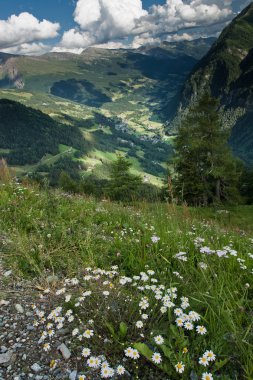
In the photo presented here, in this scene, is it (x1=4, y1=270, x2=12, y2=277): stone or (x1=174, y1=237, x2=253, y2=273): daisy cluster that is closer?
(x1=174, y1=237, x2=253, y2=273): daisy cluster

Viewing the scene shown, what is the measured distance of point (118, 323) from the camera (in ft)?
14.1

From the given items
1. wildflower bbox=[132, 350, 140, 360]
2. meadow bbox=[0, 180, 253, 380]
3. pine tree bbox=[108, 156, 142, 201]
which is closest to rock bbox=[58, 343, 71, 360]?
meadow bbox=[0, 180, 253, 380]

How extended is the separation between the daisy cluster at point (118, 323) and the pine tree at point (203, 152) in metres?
44.2

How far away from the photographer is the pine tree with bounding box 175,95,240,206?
4903cm

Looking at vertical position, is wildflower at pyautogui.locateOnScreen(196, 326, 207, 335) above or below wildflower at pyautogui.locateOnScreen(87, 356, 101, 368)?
above

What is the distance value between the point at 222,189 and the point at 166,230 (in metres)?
49.1

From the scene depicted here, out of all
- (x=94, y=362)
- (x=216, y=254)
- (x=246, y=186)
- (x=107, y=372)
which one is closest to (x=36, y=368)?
(x=94, y=362)

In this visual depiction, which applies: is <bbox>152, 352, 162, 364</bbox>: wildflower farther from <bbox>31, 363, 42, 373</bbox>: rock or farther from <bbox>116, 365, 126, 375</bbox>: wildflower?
<bbox>31, 363, 42, 373</bbox>: rock

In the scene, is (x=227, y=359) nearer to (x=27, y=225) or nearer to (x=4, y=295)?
(x=4, y=295)

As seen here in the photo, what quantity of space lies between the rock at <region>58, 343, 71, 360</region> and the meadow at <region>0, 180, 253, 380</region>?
0.30ft

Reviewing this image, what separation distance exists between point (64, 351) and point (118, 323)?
30.7 inches

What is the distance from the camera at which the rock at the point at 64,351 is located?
3920 millimetres

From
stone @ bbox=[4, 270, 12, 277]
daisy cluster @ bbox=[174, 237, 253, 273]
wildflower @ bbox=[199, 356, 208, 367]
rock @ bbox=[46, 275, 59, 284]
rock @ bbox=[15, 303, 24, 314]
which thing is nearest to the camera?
wildflower @ bbox=[199, 356, 208, 367]

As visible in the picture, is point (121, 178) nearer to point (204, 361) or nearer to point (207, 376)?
point (204, 361)
